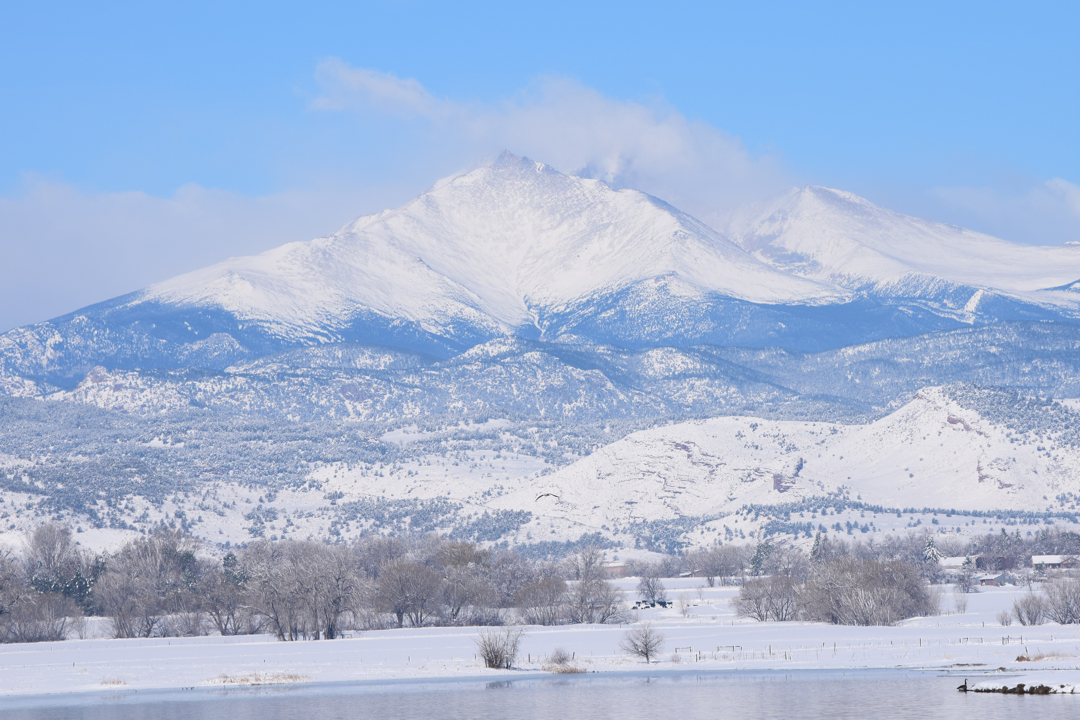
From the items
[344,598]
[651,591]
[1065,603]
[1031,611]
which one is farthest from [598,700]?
[651,591]

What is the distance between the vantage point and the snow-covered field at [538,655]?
318ft

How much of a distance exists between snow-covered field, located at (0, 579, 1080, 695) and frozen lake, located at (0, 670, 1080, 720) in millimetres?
3303

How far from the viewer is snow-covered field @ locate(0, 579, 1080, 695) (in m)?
96.9

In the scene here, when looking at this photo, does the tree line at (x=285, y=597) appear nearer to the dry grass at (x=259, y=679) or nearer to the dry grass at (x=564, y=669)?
the dry grass at (x=259, y=679)

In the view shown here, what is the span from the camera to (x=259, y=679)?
9831 centimetres

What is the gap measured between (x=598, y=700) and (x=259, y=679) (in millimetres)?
26005

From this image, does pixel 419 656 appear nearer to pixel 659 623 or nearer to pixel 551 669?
pixel 551 669

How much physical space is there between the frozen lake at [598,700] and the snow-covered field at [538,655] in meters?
3.30

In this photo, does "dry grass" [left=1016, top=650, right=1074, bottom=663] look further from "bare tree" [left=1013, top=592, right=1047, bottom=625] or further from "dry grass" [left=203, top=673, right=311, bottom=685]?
"dry grass" [left=203, top=673, right=311, bottom=685]

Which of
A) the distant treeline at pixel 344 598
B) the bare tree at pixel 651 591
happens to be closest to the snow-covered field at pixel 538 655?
the distant treeline at pixel 344 598

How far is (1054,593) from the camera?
432 ft

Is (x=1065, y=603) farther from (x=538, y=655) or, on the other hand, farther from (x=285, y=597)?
(x=285, y=597)

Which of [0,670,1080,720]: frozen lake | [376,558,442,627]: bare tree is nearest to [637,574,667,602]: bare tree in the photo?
[376,558,442,627]: bare tree

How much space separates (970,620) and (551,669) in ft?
167
